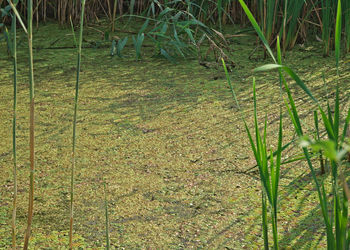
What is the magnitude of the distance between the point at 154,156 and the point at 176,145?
0.08 meters

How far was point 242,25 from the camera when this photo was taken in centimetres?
260

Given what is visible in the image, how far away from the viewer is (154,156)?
127cm

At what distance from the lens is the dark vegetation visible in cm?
76

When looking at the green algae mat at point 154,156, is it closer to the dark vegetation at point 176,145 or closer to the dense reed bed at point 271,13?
the dark vegetation at point 176,145

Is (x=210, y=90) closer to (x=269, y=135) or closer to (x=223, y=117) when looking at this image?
(x=223, y=117)

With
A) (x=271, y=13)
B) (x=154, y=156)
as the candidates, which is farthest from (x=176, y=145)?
(x=271, y=13)

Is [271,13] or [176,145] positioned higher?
[271,13]

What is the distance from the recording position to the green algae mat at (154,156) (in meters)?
0.96

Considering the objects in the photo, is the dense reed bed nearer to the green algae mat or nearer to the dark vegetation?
the dark vegetation

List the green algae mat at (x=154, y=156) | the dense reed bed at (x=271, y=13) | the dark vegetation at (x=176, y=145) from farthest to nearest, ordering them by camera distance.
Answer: the dense reed bed at (x=271, y=13)
the green algae mat at (x=154, y=156)
the dark vegetation at (x=176, y=145)

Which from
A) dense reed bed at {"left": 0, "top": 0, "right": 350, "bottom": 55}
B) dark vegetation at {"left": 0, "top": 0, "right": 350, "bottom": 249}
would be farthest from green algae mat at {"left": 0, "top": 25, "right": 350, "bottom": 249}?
dense reed bed at {"left": 0, "top": 0, "right": 350, "bottom": 55}

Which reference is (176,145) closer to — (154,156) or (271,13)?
(154,156)

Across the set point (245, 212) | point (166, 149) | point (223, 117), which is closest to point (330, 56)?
point (223, 117)

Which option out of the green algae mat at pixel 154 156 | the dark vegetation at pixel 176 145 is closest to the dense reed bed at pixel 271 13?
the dark vegetation at pixel 176 145
